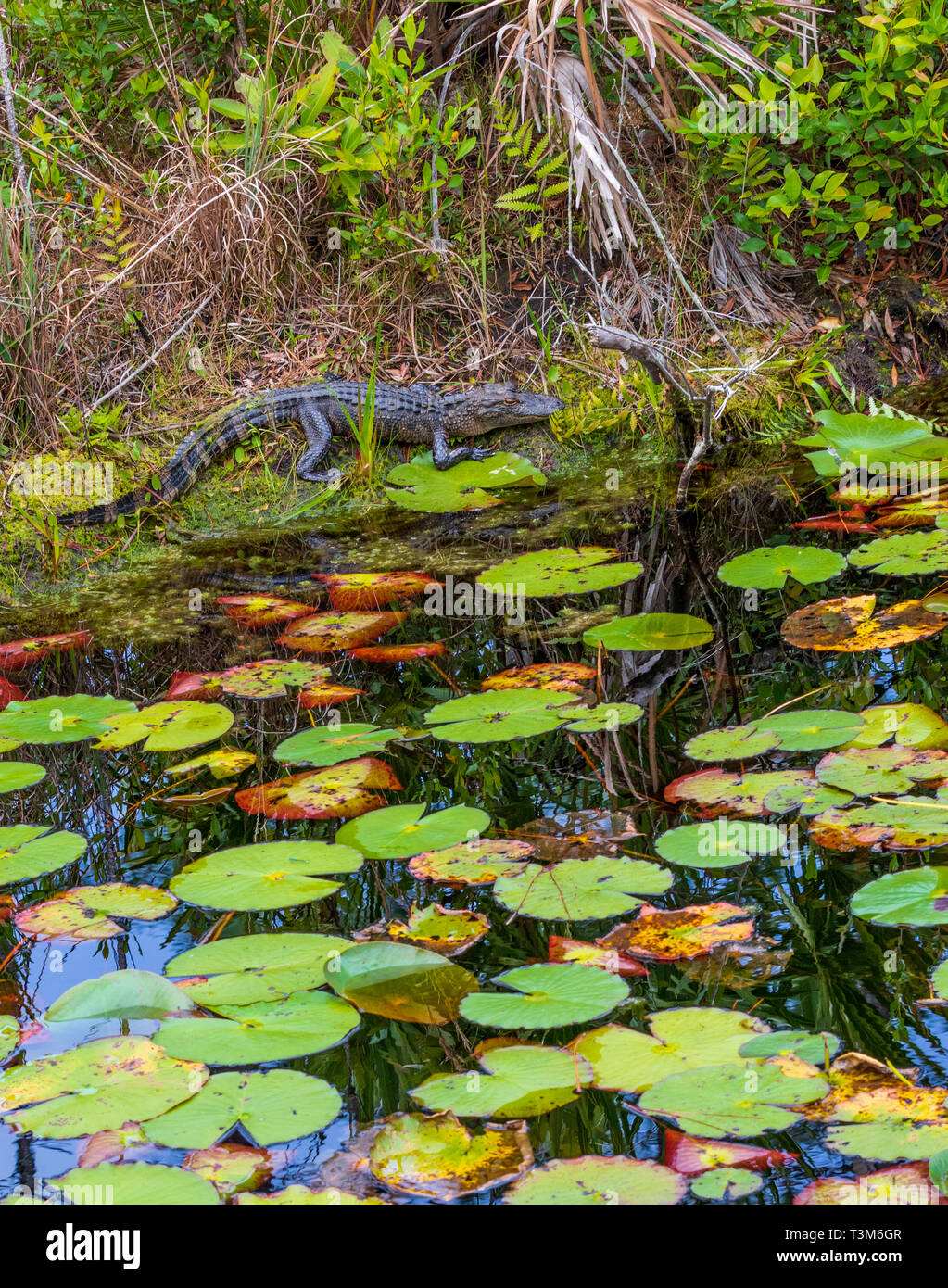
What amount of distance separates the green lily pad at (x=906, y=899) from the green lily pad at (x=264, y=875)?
0.96 m

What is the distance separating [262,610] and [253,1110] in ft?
7.38

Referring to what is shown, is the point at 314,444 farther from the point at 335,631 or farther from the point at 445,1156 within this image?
the point at 445,1156

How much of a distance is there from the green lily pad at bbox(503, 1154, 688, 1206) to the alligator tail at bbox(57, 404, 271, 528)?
3.53m

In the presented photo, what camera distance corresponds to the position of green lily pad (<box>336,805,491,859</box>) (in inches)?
93.5

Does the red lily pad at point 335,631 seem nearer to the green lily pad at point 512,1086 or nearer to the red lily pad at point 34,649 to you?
the red lily pad at point 34,649

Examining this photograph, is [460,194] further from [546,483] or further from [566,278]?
[546,483]

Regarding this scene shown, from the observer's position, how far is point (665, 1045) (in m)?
1.77

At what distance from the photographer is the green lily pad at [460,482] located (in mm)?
4629

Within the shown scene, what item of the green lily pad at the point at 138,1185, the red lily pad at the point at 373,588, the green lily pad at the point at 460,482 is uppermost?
the green lily pad at the point at 460,482

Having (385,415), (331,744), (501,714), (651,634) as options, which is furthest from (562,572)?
(385,415)

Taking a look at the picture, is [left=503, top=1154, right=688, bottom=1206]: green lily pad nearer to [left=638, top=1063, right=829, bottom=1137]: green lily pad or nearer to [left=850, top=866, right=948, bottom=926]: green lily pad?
[left=638, top=1063, right=829, bottom=1137]: green lily pad

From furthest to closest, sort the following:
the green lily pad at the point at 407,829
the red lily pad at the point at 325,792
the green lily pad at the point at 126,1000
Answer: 1. the red lily pad at the point at 325,792
2. the green lily pad at the point at 407,829
3. the green lily pad at the point at 126,1000

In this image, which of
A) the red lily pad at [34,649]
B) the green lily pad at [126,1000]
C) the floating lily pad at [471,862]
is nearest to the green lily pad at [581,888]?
the floating lily pad at [471,862]

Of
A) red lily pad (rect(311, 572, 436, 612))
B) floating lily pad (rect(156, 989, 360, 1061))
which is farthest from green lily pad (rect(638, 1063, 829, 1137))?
red lily pad (rect(311, 572, 436, 612))
